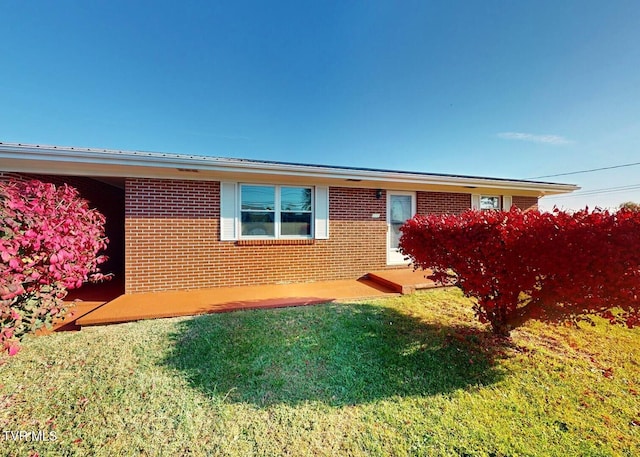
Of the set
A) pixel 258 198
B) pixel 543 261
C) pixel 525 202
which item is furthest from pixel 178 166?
pixel 525 202

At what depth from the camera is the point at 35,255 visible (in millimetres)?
2553

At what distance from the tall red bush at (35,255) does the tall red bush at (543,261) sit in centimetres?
456

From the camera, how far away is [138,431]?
211 cm

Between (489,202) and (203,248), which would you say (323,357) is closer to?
(203,248)

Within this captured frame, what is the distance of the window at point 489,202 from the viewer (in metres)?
9.03

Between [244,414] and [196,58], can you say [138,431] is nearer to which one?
[244,414]

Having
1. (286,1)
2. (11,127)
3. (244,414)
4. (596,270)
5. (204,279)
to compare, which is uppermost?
(286,1)

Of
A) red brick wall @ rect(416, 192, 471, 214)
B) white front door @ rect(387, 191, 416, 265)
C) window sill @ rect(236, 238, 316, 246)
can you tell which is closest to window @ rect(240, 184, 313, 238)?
window sill @ rect(236, 238, 316, 246)

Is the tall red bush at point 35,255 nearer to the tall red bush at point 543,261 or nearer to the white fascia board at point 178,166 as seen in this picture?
the white fascia board at point 178,166

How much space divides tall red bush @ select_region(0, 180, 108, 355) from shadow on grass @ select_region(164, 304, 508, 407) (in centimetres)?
142

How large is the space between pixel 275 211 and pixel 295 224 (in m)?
0.66

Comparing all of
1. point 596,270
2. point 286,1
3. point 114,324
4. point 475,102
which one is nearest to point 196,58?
point 286,1

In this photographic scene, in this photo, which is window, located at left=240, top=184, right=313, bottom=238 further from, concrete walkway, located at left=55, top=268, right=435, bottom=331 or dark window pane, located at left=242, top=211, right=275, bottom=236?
concrete walkway, located at left=55, top=268, right=435, bottom=331

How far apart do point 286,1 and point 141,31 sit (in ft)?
14.5
